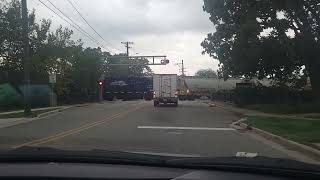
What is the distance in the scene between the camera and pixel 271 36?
140ft

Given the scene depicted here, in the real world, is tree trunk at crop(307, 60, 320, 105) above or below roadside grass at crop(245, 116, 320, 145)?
above

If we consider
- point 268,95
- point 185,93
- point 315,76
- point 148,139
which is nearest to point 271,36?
point 315,76

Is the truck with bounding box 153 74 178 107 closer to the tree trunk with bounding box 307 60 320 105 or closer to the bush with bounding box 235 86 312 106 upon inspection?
the bush with bounding box 235 86 312 106

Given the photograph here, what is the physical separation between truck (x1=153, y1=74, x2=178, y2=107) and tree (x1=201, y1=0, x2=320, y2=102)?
844 cm

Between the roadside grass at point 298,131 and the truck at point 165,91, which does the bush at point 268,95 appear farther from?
the roadside grass at point 298,131

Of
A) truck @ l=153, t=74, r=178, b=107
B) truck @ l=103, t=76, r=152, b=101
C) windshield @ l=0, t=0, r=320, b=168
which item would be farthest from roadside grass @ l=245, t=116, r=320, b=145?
truck @ l=103, t=76, r=152, b=101

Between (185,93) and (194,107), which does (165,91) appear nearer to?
(194,107)

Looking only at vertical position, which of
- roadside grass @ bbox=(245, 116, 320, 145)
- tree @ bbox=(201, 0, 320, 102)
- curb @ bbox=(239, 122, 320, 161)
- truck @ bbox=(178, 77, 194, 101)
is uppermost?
tree @ bbox=(201, 0, 320, 102)

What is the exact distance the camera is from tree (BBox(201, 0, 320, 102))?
4150 centimetres

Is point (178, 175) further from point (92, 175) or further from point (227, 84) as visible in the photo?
point (227, 84)

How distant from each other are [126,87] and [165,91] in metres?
25.5

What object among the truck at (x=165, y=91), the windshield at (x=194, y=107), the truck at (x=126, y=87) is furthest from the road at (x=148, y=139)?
the truck at (x=126, y=87)

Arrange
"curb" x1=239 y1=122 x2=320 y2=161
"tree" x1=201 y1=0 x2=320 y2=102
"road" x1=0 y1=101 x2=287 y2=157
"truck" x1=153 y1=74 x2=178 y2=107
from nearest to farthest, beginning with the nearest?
"curb" x1=239 y1=122 x2=320 y2=161, "road" x1=0 y1=101 x2=287 y2=157, "tree" x1=201 y1=0 x2=320 y2=102, "truck" x1=153 y1=74 x2=178 y2=107

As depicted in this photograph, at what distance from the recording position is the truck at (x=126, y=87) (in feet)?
259
